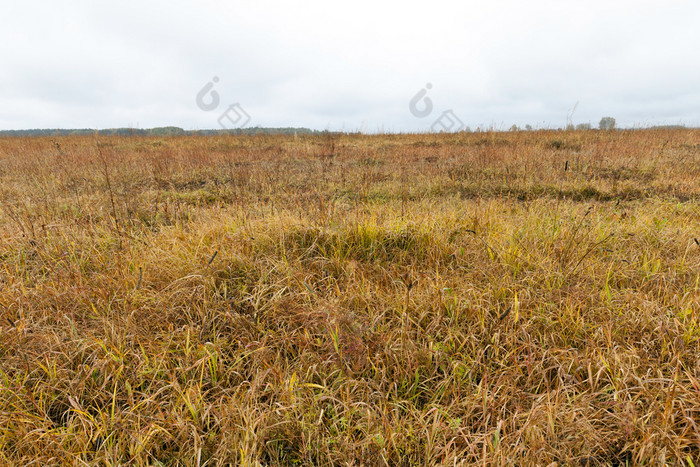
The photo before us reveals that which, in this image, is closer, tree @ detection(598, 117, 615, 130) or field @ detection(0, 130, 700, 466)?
field @ detection(0, 130, 700, 466)

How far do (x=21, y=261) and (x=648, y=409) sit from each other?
15.7 ft

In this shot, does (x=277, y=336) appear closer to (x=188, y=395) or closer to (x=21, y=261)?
(x=188, y=395)

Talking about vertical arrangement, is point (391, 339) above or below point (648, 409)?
above

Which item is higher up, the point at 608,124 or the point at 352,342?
the point at 608,124

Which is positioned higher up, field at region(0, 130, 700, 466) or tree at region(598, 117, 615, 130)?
tree at region(598, 117, 615, 130)

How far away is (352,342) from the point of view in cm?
187

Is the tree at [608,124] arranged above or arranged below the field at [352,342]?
above

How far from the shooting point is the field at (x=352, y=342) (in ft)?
4.50

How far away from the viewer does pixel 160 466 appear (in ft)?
4.26

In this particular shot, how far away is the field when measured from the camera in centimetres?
137

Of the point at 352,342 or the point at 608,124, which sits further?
the point at 608,124

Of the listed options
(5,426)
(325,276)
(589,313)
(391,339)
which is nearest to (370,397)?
(391,339)

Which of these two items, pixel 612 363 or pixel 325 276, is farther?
pixel 325 276

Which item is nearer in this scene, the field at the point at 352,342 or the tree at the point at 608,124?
the field at the point at 352,342
